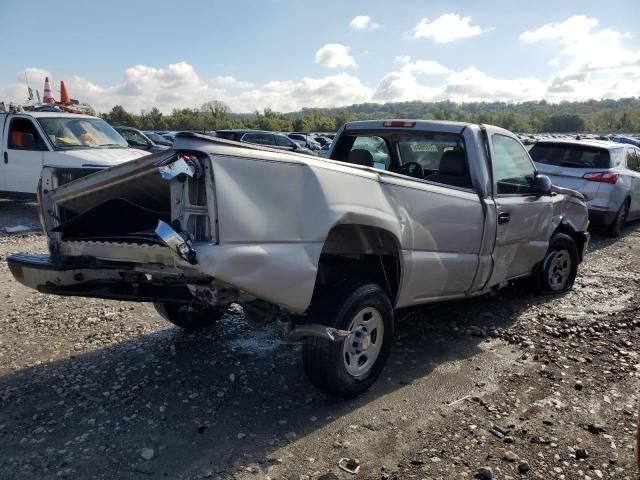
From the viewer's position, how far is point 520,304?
232 inches

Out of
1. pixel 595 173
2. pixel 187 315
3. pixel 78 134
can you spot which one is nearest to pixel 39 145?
pixel 78 134

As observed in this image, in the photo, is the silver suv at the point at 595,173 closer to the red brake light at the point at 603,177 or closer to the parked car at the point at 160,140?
the red brake light at the point at 603,177

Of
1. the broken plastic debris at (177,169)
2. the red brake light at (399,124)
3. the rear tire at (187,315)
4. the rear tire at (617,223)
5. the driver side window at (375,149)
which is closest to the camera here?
the broken plastic debris at (177,169)

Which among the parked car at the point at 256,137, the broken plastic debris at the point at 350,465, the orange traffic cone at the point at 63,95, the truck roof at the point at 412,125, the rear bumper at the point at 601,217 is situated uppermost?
the orange traffic cone at the point at 63,95

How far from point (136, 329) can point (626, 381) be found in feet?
13.7

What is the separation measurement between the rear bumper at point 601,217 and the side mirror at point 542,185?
5076 mm

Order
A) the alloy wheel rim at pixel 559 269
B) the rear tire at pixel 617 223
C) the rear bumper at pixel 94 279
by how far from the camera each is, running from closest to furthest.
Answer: the rear bumper at pixel 94 279, the alloy wheel rim at pixel 559 269, the rear tire at pixel 617 223

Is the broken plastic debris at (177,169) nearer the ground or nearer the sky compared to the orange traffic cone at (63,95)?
nearer the ground

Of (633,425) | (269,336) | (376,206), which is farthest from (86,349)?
(633,425)

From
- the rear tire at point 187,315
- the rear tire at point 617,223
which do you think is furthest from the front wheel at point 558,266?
the rear tire at point 617,223

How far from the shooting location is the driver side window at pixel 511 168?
16.2 ft

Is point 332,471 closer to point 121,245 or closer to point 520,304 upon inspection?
point 121,245

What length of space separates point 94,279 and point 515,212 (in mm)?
3765

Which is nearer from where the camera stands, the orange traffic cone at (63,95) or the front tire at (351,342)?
the front tire at (351,342)
